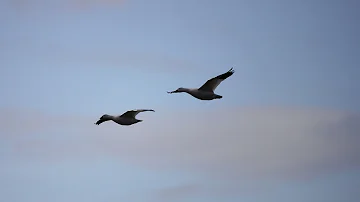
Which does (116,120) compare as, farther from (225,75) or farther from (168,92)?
(225,75)

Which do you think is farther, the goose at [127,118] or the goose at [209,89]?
the goose at [127,118]

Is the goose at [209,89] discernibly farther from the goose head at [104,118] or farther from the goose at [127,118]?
the goose head at [104,118]

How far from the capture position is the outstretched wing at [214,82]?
4355 inches

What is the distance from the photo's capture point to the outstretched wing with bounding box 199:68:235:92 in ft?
363

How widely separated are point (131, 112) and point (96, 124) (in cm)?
623

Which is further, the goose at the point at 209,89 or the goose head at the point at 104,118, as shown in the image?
the goose head at the point at 104,118

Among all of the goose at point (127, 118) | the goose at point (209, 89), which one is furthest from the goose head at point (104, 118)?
the goose at point (209, 89)

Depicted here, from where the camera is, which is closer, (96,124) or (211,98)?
(211,98)

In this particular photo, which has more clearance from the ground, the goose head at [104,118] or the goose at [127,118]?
the goose head at [104,118]

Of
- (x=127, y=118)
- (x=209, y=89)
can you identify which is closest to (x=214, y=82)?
(x=209, y=89)

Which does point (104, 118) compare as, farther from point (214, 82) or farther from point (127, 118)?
point (214, 82)

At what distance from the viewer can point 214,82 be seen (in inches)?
4373

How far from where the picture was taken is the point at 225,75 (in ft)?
364

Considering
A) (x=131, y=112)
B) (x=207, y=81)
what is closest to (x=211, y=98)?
(x=207, y=81)
